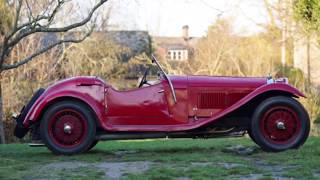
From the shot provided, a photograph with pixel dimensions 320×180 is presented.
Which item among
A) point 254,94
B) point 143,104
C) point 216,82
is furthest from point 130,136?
point 254,94

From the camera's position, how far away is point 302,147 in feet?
28.4

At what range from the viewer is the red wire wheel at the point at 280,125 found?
8508 mm

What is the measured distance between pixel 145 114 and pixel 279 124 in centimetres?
194

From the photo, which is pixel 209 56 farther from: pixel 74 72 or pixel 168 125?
pixel 168 125

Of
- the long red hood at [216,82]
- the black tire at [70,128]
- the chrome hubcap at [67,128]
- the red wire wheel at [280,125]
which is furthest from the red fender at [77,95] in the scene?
the red wire wheel at [280,125]

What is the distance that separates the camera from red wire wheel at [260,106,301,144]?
335 inches

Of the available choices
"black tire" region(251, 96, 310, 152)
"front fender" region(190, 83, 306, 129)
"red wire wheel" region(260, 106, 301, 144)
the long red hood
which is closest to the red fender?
the long red hood

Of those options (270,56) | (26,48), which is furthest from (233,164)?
(270,56)

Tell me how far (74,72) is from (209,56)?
863cm

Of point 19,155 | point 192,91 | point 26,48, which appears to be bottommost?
point 19,155

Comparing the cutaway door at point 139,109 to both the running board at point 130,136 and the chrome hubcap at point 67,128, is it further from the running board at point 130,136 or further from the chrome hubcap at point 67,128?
the chrome hubcap at point 67,128

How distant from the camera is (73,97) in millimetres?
8523

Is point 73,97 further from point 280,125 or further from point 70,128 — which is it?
point 280,125

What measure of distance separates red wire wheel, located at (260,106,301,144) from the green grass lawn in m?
0.27
